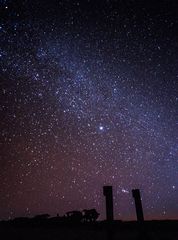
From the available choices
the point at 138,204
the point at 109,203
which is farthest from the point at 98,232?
the point at 109,203

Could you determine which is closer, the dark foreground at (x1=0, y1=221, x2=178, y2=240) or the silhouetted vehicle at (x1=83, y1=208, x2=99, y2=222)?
the dark foreground at (x1=0, y1=221, x2=178, y2=240)

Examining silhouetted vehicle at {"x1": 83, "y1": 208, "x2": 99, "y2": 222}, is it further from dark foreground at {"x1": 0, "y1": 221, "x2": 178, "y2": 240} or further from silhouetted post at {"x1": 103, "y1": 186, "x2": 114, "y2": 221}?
silhouetted post at {"x1": 103, "y1": 186, "x2": 114, "y2": 221}

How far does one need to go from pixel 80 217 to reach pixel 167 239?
350 inches

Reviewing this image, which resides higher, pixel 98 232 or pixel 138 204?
pixel 138 204

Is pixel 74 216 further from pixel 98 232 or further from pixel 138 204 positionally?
pixel 138 204

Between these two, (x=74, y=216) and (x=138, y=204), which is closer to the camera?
(x=138, y=204)

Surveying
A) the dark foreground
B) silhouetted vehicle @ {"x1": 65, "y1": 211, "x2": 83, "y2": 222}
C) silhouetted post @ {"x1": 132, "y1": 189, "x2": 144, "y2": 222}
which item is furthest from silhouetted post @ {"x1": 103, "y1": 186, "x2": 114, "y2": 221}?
silhouetted vehicle @ {"x1": 65, "y1": 211, "x2": 83, "y2": 222}

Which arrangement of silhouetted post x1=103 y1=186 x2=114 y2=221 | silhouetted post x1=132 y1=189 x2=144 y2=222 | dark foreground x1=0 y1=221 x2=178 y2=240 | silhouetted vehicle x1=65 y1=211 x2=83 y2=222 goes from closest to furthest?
1. silhouetted post x1=103 y1=186 x2=114 y2=221
2. silhouetted post x1=132 y1=189 x2=144 y2=222
3. dark foreground x1=0 y1=221 x2=178 y2=240
4. silhouetted vehicle x1=65 y1=211 x2=83 y2=222

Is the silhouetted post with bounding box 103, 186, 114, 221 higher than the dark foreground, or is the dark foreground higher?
the silhouetted post with bounding box 103, 186, 114, 221

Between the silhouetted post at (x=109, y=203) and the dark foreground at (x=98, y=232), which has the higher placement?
the silhouetted post at (x=109, y=203)

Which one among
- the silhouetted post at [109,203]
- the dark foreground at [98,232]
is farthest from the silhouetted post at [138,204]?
the silhouetted post at [109,203]

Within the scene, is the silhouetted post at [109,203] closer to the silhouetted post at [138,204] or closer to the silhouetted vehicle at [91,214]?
the silhouetted post at [138,204]

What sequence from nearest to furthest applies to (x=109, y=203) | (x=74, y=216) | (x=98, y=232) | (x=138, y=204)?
(x=109, y=203)
(x=138, y=204)
(x=98, y=232)
(x=74, y=216)

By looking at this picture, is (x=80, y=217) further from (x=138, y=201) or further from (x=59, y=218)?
(x=138, y=201)
